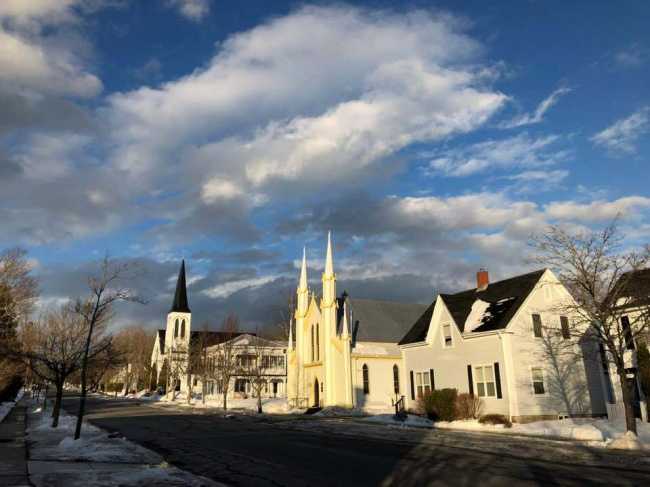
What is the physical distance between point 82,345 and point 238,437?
1175 cm

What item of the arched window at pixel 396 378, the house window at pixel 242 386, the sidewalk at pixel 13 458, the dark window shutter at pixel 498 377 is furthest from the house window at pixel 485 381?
the house window at pixel 242 386

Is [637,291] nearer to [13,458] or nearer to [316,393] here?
[13,458]

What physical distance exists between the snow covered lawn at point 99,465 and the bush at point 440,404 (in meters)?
17.3

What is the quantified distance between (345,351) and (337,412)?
5.92m

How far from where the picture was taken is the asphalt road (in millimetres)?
11828

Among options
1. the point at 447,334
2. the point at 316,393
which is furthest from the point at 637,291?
the point at 316,393

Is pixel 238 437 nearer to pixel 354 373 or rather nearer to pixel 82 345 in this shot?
pixel 82 345

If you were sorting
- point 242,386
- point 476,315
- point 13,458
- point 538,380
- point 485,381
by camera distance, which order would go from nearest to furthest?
point 13,458
point 538,380
point 485,381
point 476,315
point 242,386

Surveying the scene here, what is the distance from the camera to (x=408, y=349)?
36.6m

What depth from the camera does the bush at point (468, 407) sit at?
94.2ft

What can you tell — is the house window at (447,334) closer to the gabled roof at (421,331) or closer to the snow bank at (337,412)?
the gabled roof at (421,331)

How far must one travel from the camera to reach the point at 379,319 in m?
51.5

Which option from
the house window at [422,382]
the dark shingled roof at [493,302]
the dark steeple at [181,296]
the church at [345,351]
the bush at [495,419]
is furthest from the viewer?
the dark steeple at [181,296]

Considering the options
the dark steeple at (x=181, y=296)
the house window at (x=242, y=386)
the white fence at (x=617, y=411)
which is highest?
the dark steeple at (x=181, y=296)
